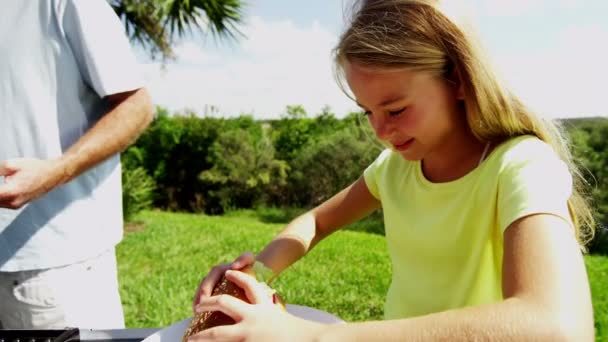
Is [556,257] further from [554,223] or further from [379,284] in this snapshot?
[379,284]

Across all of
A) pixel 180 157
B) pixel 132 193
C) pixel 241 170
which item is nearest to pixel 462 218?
pixel 132 193

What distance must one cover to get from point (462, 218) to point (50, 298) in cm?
113

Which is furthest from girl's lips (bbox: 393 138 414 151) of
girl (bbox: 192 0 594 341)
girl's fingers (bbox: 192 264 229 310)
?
girl's fingers (bbox: 192 264 229 310)

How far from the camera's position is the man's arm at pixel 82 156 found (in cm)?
130

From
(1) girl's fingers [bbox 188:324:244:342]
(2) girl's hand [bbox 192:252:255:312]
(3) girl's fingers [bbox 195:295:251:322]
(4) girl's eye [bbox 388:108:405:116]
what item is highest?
(4) girl's eye [bbox 388:108:405:116]

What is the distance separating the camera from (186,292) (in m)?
4.71

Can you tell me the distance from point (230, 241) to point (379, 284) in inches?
97.2

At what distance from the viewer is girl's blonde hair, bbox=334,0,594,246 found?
1.00 meters

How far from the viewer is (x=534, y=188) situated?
0.84m

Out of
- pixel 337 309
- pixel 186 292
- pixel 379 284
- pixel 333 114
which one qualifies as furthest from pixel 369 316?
pixel 333 114

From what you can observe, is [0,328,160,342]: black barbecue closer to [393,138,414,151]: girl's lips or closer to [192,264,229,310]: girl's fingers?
[192,264,229,310]: girl's fingers

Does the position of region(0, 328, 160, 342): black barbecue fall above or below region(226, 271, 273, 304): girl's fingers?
below

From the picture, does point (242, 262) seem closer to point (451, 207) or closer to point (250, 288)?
point (250, 288)

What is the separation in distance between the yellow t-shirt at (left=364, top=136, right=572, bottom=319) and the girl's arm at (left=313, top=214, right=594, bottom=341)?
0.08 metres
